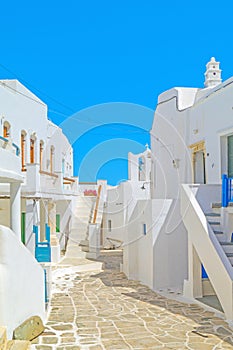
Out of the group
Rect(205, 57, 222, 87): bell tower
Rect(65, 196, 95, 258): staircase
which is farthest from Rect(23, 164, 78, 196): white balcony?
Rect(205, 57, 222, 87): bell tower

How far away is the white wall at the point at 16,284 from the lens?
6.80 meters

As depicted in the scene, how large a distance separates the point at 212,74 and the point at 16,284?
12.9 meters

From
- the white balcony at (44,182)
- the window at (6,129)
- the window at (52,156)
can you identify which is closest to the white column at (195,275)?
the white balcony at (44,182)

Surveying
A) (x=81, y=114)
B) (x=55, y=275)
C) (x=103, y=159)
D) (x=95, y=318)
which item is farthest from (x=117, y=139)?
(x=95, y=318)

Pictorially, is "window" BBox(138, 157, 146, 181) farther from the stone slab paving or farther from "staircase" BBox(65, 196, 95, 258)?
the stone slab paving

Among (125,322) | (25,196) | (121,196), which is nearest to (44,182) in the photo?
(25,196)

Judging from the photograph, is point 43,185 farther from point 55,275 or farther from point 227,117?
point 227,117

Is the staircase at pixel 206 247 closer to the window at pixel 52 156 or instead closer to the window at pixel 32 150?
the window at pixel 32 150

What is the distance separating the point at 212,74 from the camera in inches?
652

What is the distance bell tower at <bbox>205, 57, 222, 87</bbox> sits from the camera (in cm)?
1641

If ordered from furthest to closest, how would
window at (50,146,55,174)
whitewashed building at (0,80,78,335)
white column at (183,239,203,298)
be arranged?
window at (50,146,55,174) → white column at (183,239,203,298) → whitewashed building at (0,80,78,335)

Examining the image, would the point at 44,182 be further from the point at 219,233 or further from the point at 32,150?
the point at 219,233

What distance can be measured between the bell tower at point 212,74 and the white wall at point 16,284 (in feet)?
38.2

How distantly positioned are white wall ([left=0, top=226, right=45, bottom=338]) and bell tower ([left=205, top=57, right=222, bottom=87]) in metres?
11.6
